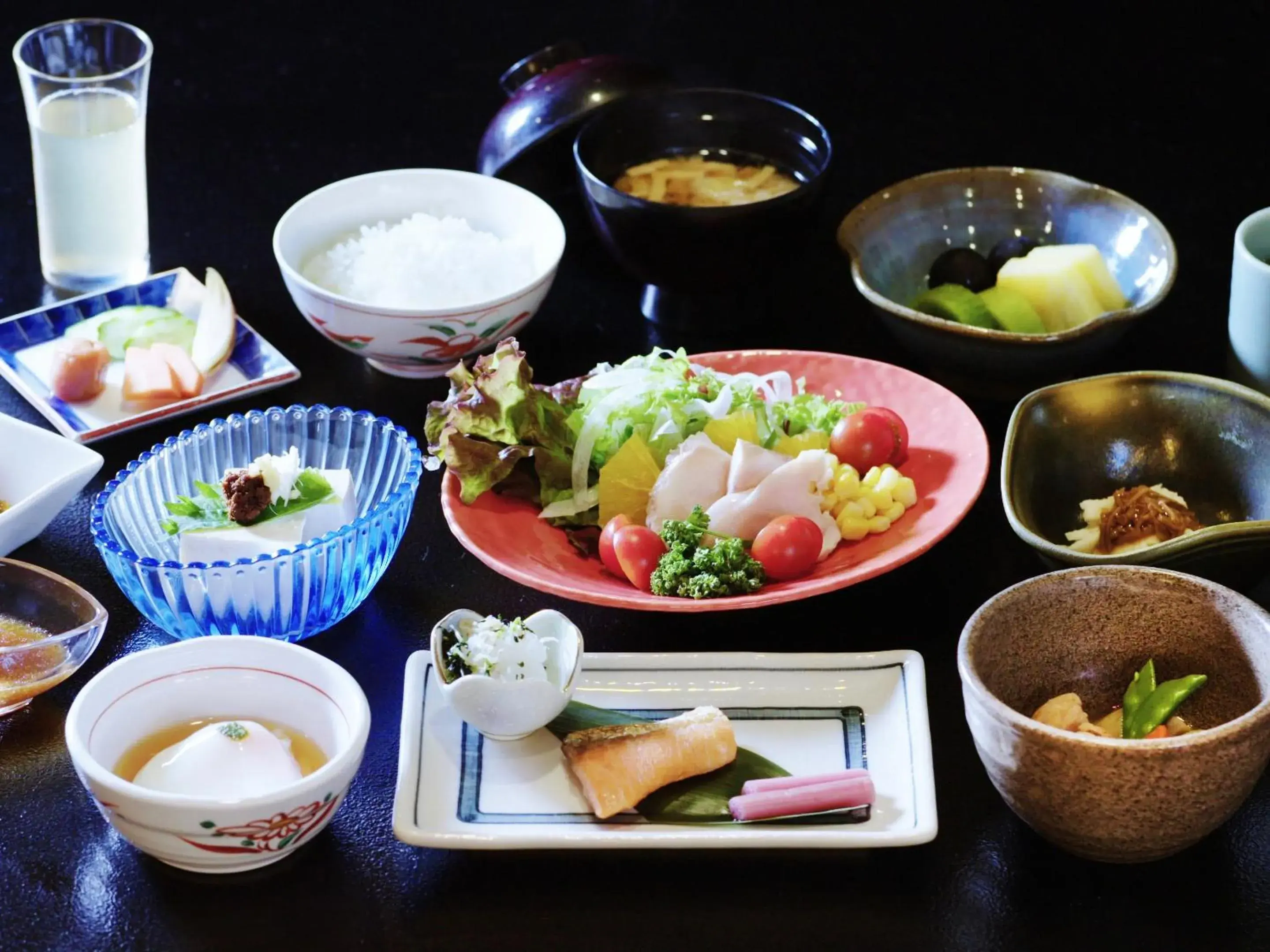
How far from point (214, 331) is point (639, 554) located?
2.63ft

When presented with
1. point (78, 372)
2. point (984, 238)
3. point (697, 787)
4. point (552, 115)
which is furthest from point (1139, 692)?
point (78, 372)

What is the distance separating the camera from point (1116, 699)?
1.51m

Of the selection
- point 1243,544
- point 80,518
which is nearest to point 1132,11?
point 1243,544

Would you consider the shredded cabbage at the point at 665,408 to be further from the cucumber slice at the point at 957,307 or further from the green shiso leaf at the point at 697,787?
the green shiso leaf at the point at 697,787

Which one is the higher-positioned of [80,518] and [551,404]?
[551,404]

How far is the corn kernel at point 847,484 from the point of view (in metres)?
1.77

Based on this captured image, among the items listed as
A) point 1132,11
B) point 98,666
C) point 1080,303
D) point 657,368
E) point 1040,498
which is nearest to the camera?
point 98,666

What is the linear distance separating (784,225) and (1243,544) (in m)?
0.80

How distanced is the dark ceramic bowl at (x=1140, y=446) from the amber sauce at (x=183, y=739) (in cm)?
80

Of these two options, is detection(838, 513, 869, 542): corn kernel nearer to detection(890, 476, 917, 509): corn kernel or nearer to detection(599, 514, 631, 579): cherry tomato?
detection(890, 476, 917, 509): corn kernel

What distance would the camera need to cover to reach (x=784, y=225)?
2.10 m

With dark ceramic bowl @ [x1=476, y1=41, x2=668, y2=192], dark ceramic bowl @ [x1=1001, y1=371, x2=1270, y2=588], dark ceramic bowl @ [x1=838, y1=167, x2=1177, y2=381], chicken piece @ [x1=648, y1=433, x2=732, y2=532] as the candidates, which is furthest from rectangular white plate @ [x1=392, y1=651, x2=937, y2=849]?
dark ceramic bowl @ [x1=476, y1=41, x2=668, y2=192]

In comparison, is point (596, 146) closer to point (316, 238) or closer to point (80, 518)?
point (316, 238)

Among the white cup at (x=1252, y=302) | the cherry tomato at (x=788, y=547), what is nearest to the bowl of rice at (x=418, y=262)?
the cherry tomato at (x=788, y=547)
